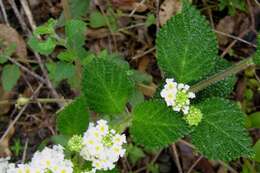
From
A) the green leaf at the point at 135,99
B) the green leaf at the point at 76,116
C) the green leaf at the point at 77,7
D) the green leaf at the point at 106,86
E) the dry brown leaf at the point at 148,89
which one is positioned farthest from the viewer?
the dry brown leaf at the point at 148,89

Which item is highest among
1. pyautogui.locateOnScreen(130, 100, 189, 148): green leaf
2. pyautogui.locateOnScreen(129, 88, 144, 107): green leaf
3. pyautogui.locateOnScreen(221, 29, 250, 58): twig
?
pyautogui.locateOnScreen(221, 29, 250, 58): twig

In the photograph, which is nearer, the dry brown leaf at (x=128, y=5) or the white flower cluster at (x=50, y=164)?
the white flower cluster at (x=50, y=164)

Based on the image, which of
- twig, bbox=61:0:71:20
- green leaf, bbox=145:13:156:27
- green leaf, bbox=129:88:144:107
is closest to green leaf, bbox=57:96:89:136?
green leaf, bbox=129:88:144:107

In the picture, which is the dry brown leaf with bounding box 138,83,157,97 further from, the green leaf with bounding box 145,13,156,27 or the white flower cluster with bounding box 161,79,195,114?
the white flower cluster with bounding box 161,79,195,114

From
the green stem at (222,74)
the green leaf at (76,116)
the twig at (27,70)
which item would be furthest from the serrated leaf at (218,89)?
the twig at (27,70)

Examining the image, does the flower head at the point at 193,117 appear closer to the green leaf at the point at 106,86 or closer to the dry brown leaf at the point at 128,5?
the green leaf at the point at 106,86
